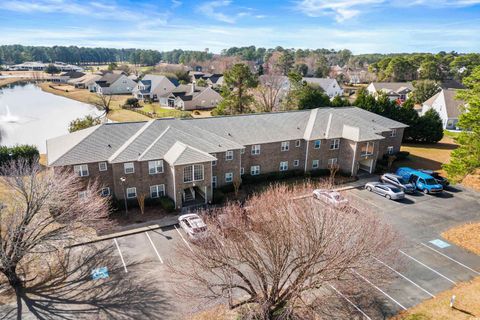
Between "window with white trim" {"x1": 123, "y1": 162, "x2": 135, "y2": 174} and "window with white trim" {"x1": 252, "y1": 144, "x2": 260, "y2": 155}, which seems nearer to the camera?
"window with white trim" {"x1": 123, "y1": 162, "x2": 135, "y2": 174}

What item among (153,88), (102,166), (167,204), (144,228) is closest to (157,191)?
(167,204)

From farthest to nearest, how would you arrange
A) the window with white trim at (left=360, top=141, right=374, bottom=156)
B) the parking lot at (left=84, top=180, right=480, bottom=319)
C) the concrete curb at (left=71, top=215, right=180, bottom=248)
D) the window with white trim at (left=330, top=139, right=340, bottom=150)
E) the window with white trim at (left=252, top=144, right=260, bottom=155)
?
the window with white trim at (left=330, top=139, right=340, bottom=150), the window with white trim at (left=360, top=141, right=374, bottom=156), the window with white trim at (left=252, top=144, right=260, bottom=155), the concrete curb at (left=71, top=215, right=180, bottom=248), the parking lot at (left=84, top=180, right=480, bottom=319)

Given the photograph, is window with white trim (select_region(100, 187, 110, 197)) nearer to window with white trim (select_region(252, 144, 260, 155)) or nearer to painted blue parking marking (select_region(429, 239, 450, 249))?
window with white trim (select_region(252, 144, 260, 155))

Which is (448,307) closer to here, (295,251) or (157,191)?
(295,251)

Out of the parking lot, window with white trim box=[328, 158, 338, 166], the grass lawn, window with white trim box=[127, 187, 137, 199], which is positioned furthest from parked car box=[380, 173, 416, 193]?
window with white trim box=[127, 187, 137, 199]

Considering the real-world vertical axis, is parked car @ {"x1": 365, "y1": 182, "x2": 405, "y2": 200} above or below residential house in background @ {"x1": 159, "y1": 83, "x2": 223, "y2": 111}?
below

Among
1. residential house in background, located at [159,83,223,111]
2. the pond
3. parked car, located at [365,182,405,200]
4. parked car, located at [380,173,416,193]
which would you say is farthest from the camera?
residential house in background, located at [159,83,223,111]
